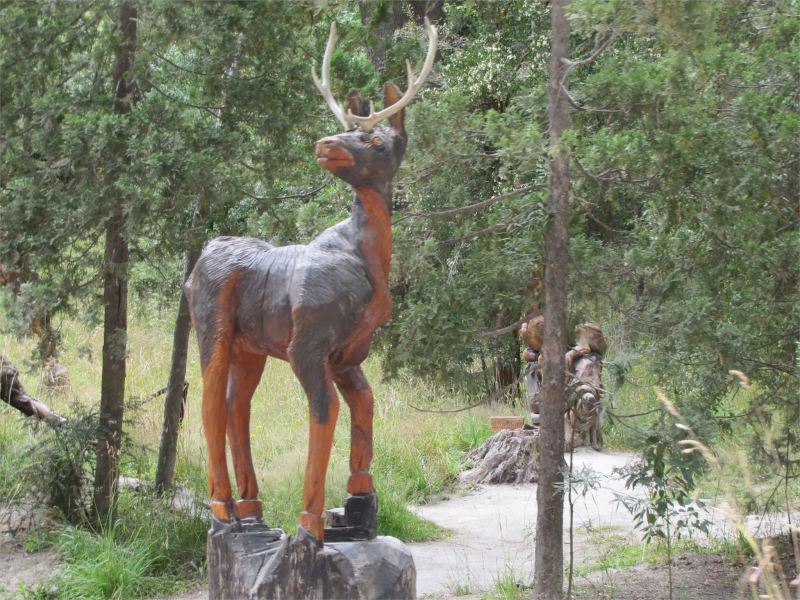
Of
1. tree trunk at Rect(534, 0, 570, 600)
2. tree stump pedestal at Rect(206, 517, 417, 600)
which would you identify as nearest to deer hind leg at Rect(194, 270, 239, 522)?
tree stump pedestal at Rect(206, 517, 417, 600)

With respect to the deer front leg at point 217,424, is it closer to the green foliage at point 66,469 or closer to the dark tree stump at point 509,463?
the green foliage at point 66,469

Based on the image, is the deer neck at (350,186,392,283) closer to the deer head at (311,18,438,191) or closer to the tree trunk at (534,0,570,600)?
the deer head at (311,18,438,191)

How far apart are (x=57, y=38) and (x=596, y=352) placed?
772 centimetres

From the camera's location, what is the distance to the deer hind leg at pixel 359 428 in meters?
4.48

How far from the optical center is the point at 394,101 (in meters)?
4.38

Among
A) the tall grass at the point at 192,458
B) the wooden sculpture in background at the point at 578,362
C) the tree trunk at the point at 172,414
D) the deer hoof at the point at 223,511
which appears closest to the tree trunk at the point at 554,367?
the deer hoof at the point at 223,511

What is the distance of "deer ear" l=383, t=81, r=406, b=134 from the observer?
4.36 meters

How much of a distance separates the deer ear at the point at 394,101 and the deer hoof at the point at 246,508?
208 centimetres

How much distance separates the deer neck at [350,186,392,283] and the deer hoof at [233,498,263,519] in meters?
1.37

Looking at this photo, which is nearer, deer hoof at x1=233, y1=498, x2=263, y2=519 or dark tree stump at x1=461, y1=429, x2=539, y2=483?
deer hoof at x1=233, y1=498, x2=263, y2=519

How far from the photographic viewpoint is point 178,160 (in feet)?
21.4

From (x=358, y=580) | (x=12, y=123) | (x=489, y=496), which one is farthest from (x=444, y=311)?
(x=489, y=496)

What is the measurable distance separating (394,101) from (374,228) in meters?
0.65

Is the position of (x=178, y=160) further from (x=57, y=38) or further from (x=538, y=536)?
(x=538, y=536)
